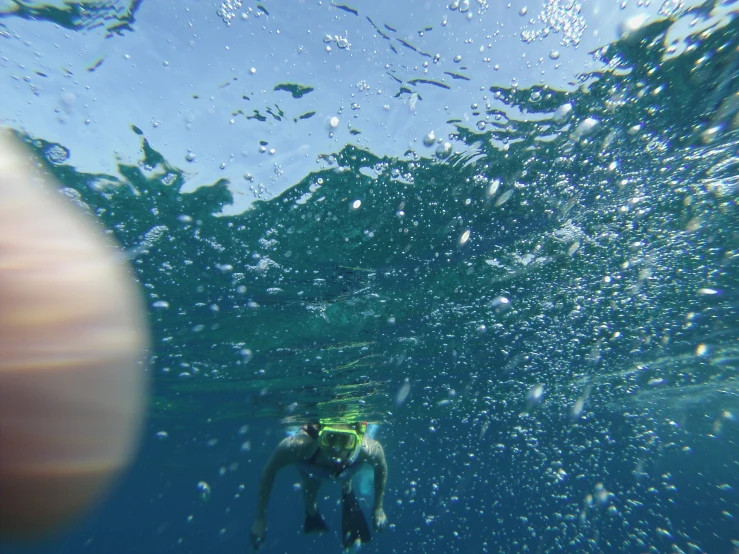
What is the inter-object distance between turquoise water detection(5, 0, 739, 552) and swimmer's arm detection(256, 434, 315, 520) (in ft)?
14.5

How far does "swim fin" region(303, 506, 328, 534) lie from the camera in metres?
10.5

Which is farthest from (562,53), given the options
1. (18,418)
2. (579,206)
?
(18,418)

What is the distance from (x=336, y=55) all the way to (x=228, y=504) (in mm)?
134610

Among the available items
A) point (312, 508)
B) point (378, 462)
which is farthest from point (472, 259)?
point (312, 508)

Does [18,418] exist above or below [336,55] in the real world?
below

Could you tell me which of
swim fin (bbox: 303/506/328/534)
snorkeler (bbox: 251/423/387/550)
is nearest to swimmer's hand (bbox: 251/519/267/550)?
snorkeler (bbox: 251/423/387/550)

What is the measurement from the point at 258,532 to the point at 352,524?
289cm

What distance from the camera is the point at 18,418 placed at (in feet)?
67.7

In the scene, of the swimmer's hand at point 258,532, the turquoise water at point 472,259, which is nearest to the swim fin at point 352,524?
the swimmer's hand at point 258,532

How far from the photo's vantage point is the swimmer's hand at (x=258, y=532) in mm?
8500

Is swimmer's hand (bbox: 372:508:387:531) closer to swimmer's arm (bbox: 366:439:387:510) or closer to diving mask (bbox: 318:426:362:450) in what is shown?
swimmer's arm (bbox: 366:439:387:510)

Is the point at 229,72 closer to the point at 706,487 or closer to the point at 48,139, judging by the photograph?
the point at 48,139

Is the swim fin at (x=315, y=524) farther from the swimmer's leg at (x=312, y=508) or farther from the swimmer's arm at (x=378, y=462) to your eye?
the swimmer's arm at (x=378, y=462)

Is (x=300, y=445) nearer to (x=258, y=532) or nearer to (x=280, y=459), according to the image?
(x=280, y=459)
